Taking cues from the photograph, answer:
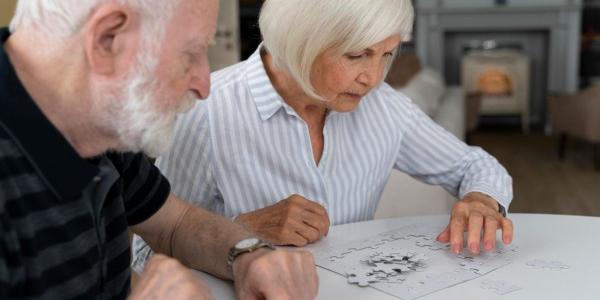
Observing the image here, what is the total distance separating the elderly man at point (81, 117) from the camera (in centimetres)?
91

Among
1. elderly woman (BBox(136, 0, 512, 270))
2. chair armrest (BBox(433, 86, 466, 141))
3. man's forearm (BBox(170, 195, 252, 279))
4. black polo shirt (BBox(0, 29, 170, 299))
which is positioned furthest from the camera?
chair armrest (BBox(433, 86, 466, 141))

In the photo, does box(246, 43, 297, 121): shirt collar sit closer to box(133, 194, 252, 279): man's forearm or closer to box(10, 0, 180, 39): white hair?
box(133, 194, 252, 279): man's forearm

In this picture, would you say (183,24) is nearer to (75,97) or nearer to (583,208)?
(75,97)

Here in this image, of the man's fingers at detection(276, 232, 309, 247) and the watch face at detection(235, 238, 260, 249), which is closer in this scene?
the watch face at detection(235, 238, 260, 249)

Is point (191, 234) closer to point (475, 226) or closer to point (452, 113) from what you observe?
point (475, 226)

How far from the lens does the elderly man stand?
91cm

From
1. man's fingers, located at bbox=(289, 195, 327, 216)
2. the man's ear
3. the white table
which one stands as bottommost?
the white table

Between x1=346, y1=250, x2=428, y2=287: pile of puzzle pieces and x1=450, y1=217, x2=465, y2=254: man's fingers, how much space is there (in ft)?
0.20

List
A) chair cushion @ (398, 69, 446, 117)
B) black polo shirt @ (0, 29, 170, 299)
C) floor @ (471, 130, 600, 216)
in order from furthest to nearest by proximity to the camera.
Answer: floor @ (471, 130, 600, 216), chair cushion @ (398, 69, 446, 117), black polo shirt @ (0, 29, 170, 299)

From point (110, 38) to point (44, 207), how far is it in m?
0.23

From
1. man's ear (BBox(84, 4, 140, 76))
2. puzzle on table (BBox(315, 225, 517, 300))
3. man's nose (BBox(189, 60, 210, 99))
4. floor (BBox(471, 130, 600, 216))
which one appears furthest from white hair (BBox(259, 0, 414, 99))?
floor (BBox(471, 130, 600, 216))

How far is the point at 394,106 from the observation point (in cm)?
190

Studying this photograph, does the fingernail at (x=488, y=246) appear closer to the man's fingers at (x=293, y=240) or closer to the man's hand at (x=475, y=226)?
the man's hand at (x=475, y=226)

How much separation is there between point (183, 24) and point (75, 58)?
5.7 inches
